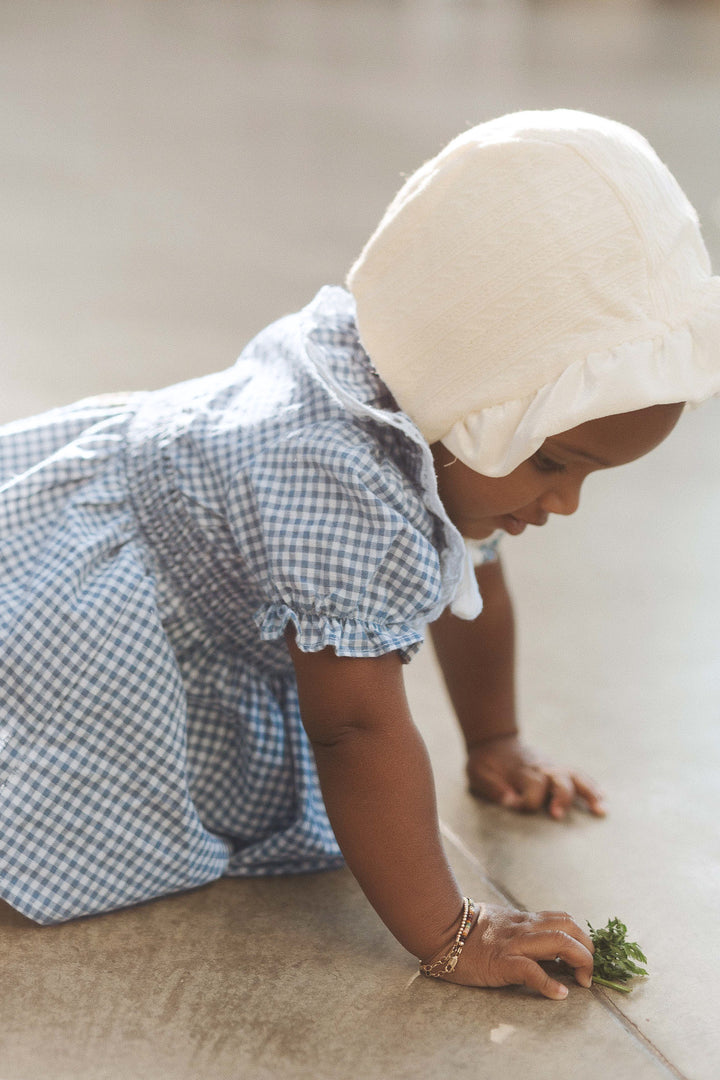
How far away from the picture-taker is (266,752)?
140 cm

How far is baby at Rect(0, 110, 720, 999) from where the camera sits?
1148 millimetres

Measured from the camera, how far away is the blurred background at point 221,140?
2.98m

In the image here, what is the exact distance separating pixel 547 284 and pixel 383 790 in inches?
19.9

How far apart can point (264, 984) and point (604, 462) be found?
24.3 inches

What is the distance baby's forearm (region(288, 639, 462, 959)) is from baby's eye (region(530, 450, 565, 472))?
0.27 m

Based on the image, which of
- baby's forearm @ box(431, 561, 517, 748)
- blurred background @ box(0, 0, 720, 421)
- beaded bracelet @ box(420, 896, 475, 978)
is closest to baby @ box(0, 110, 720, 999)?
beaded bracelet @ box(420, 896, 475, 978)

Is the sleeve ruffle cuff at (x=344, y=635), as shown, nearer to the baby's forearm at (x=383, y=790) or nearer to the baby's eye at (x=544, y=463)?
the baby's forearm at (x=383, y=790)

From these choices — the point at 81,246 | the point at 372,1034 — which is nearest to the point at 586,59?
the point at 81,246

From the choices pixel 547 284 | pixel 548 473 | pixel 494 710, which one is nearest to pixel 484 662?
pixel 494 710

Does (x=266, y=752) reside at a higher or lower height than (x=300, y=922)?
higher

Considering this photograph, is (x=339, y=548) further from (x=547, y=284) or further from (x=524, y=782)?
(x=524, y=782)

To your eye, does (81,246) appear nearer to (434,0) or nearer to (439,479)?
(439,479)

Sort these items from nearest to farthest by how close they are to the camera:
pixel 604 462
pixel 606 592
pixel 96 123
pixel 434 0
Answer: pixel 604 462 < pixel 606 592 < pixel 96 123 < pixel 434 0

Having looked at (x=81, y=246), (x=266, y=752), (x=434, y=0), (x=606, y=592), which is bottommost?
(x=606, y=592)
